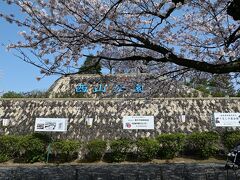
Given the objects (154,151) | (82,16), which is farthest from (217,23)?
(154,151)

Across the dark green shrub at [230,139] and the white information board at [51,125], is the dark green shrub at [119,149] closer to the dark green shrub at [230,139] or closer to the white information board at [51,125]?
the white information board at [51,125]

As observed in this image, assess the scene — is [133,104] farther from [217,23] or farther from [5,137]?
[217,23]

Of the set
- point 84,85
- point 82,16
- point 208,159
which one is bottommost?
point 208,159

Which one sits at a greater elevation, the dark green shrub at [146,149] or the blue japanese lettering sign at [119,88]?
the blue japanese lettering sign at [119,88]

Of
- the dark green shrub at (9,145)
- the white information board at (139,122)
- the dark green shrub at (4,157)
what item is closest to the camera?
the dark green shrub at (4,157)

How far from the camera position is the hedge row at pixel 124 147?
23.4 metres

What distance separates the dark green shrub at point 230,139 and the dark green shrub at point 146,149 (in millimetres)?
4957

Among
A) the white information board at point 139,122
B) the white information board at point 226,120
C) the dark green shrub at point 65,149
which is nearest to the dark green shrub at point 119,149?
the white information board at point 139,122

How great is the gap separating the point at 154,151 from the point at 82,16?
652 inches

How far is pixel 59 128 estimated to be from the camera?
2519cm

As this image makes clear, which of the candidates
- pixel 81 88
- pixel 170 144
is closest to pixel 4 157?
pixel 81 88

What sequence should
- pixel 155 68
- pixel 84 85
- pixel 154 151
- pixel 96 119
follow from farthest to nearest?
pixel 84 85 → pixel 96 119 → pixel 154 151 → pixel 155 68

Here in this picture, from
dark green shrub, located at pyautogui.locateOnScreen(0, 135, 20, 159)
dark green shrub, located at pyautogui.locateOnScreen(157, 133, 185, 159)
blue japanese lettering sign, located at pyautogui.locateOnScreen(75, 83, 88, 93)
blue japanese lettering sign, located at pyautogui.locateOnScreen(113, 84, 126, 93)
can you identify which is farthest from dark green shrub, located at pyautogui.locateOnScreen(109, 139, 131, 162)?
blue japanese lettering sign, located at pyautogui.locateOnScreen(113, 84, 126, 93)

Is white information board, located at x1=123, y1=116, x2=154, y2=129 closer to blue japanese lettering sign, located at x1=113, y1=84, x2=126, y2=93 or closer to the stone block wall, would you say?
the stone block wall
